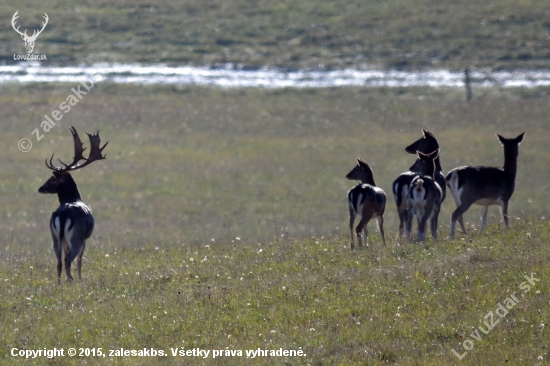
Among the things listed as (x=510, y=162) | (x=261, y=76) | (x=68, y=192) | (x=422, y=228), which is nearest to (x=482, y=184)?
(x=510, y=162)

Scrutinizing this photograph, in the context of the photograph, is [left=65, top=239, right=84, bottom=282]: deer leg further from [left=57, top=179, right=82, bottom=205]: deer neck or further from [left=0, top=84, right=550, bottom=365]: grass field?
[left=57, top=179, right=82, bottom=205]: deer neck

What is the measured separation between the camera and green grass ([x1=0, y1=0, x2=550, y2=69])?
4391 centimetres

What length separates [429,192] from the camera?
599 inches

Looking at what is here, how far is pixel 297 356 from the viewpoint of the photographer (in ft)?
29.6

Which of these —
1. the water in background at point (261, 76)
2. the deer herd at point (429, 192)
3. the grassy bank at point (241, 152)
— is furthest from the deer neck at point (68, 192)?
the water in background at point (261, 76)

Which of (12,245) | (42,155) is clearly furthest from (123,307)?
(42,155)

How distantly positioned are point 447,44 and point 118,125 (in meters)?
20.4

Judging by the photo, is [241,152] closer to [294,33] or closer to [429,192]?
[429,192]

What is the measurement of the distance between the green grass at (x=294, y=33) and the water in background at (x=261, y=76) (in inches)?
56.2

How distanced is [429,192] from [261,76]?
87.7ft

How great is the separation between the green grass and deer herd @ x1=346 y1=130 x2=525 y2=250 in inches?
1000

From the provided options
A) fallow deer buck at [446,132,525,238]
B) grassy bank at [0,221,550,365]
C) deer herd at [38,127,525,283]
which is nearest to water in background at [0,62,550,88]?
fallow deer buck at [446,132,525,238]

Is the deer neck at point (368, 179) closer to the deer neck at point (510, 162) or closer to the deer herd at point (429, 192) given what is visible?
the deer herd at point (429, 192)

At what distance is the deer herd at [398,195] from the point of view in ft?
45.0
